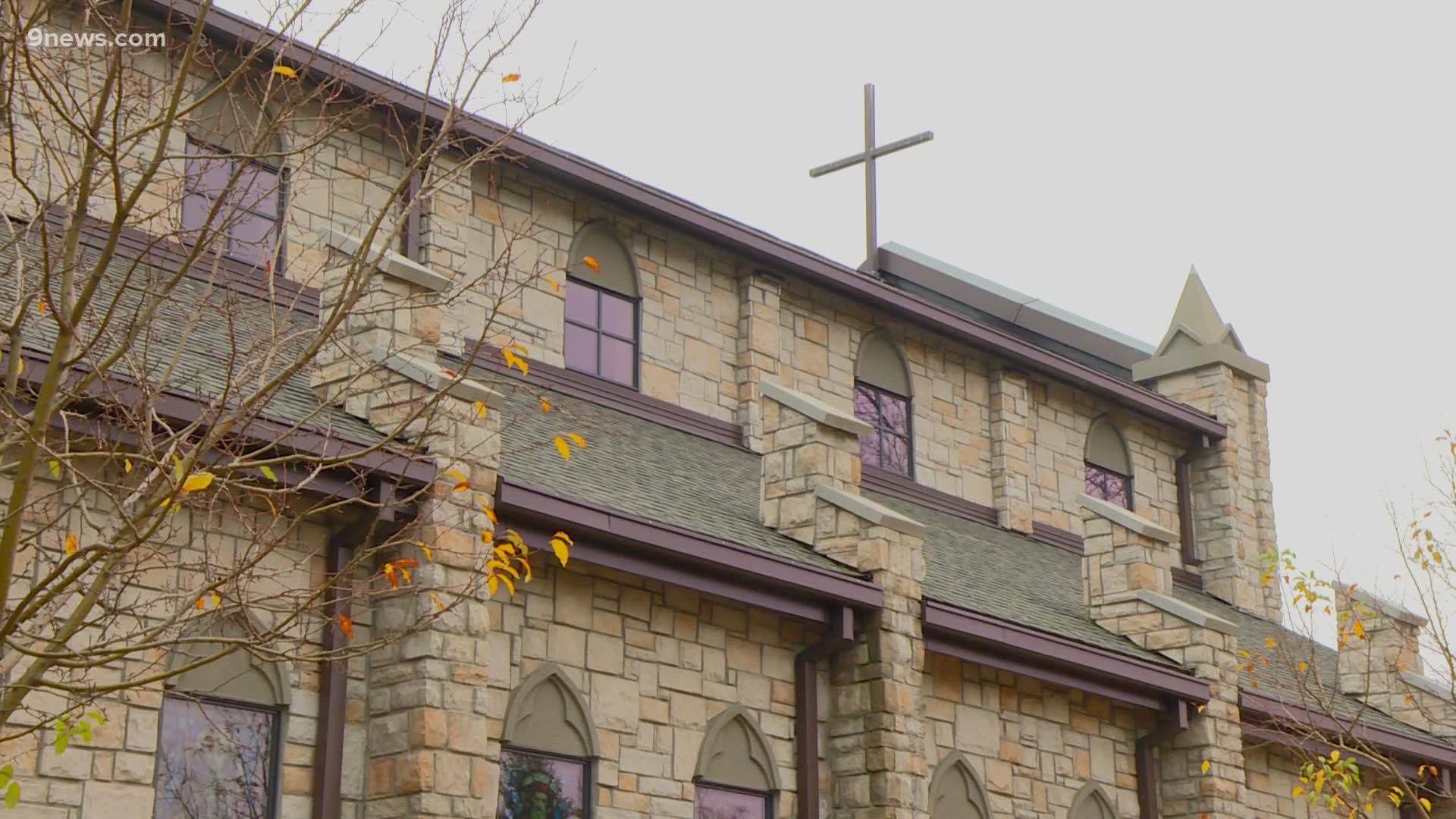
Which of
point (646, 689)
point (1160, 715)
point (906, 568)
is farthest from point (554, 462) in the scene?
point (1160, 715)

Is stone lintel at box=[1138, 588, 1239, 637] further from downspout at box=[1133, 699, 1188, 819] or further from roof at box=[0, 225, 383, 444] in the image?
roof at box=[0, 225, 383, 444]

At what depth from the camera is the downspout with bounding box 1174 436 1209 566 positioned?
25922 millimetres

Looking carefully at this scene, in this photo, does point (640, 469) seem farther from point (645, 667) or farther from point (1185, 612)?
point (1185, 612)

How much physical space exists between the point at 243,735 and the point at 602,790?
9.98 ft

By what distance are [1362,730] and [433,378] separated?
1187 cm

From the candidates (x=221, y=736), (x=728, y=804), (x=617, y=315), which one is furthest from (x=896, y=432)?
(x=221, y=736)

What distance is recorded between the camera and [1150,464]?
25.6 metres

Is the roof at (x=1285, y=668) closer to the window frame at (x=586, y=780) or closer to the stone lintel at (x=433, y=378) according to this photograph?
the window frame at (x=586, y=780)

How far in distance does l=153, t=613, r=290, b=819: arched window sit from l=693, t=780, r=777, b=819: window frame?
3.85 meters

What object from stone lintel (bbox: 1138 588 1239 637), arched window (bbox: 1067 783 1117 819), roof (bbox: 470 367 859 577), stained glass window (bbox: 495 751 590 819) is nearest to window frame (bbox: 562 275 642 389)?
roof (bbox: 470 367 859 577)

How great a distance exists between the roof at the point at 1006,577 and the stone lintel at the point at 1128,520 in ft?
3.30

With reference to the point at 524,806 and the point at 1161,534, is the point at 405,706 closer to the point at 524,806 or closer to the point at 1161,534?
the point at 524,806

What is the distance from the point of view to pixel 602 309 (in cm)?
1877

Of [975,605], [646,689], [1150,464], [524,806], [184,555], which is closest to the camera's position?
[184,555]
